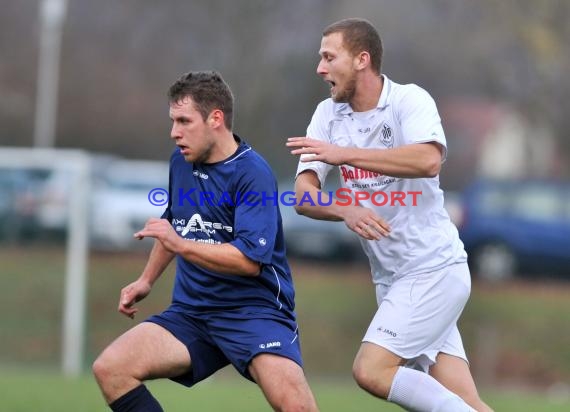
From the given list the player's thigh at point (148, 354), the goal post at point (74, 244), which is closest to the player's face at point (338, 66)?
the player's thigh at point (148, 354)

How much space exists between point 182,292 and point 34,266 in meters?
10.9

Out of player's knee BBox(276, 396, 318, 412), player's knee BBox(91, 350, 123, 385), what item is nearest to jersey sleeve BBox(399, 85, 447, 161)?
player's knee BBox(276, 396, 318, 412)

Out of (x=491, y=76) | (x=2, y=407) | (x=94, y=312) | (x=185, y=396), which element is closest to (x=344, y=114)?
(x=2, y=407)

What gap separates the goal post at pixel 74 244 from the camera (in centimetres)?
1466

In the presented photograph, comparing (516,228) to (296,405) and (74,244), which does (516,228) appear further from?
(296,405)

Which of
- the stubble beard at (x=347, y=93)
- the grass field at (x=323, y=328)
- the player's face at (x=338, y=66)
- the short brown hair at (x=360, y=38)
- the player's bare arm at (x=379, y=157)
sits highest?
the short brown hair at (x=360, y=38)

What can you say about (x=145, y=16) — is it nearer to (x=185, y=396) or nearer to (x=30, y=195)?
(x=30, y=195)

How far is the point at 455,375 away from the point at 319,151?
141 cm

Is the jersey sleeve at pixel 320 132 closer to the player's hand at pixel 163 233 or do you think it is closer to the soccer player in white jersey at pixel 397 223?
the soccer player in white jersey at pixel 397 223

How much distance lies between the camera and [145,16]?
3431cm

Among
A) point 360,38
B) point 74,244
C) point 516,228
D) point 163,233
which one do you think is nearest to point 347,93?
point 360,38

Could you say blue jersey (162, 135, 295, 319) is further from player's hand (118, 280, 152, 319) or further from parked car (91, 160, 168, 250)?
parked car (91, 160, 168, 250)

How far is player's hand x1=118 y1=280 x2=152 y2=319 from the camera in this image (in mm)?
6012

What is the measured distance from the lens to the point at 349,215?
5945mm
